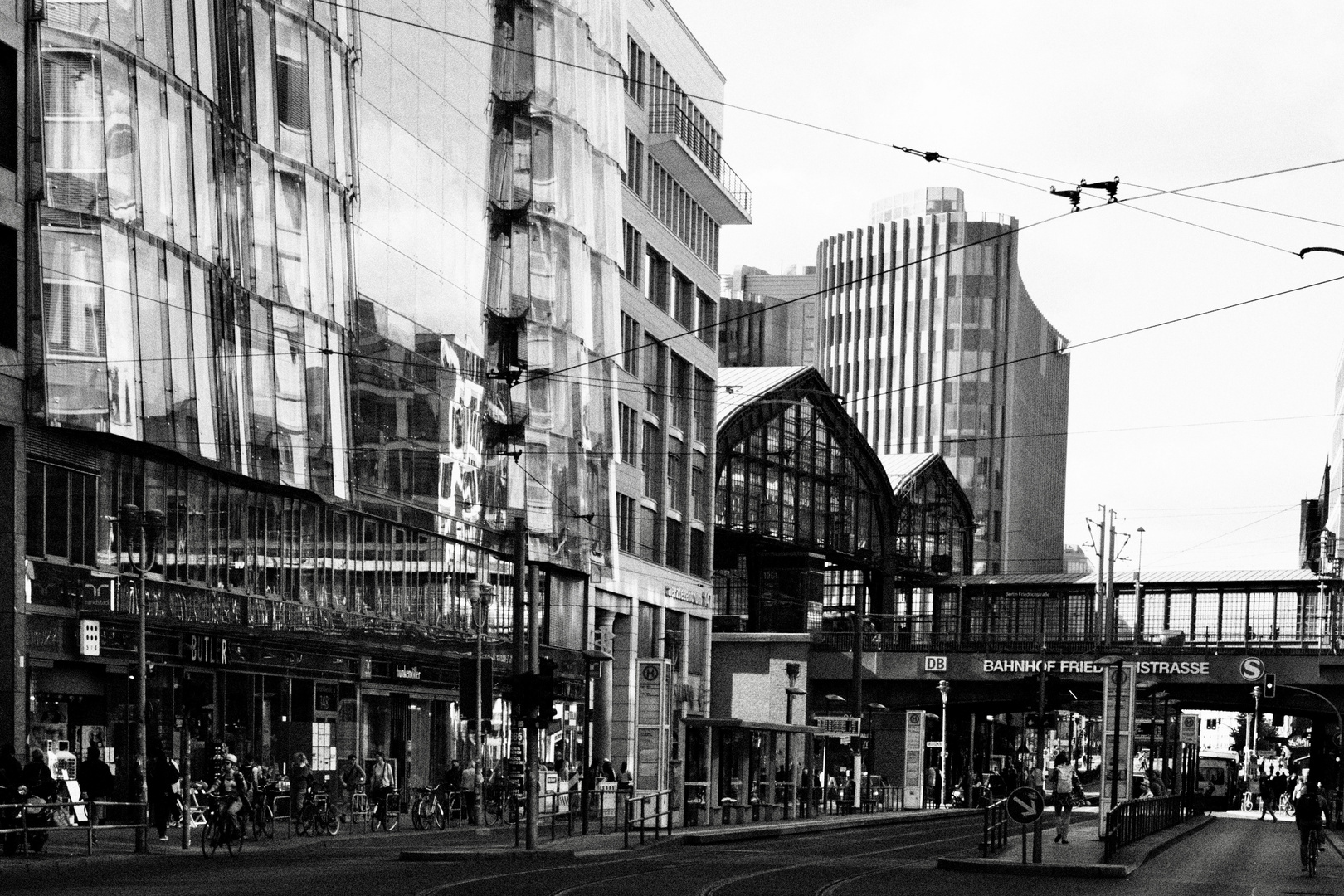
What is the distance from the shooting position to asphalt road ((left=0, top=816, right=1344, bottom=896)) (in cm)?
2255

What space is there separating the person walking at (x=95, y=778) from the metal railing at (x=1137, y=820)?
15.6 meters

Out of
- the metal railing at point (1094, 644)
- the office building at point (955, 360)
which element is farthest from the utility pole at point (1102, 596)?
the office building at point (955, 360)

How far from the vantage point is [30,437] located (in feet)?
111

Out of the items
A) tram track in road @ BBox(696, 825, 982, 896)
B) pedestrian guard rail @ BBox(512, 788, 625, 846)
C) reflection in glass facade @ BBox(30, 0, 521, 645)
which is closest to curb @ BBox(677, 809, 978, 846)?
pedestrian guard rail @ BBox(512, 788, 625, 846)

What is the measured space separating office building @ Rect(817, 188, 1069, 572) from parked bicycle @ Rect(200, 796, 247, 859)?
143 m

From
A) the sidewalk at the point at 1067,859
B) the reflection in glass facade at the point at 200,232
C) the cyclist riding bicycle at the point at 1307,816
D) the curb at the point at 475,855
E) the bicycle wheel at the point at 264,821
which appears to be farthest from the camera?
the bicycle wheel at the point at 264,821

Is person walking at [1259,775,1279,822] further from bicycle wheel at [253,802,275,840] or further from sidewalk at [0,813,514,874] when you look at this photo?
bicycle wheel at [253,802,275,840]

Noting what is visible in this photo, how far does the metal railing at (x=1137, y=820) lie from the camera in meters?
33.5

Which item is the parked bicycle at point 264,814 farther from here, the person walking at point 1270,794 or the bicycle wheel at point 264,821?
the person walking at point 1270,794

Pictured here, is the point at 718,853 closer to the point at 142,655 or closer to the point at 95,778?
the point at 142,655

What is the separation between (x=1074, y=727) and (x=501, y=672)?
294 ft

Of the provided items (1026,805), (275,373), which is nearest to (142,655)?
(275,373)

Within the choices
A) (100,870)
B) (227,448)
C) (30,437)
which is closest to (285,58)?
(227,448)

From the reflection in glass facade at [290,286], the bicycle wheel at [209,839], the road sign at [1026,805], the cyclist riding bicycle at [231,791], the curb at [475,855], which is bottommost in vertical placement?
the curb at [475,855]
